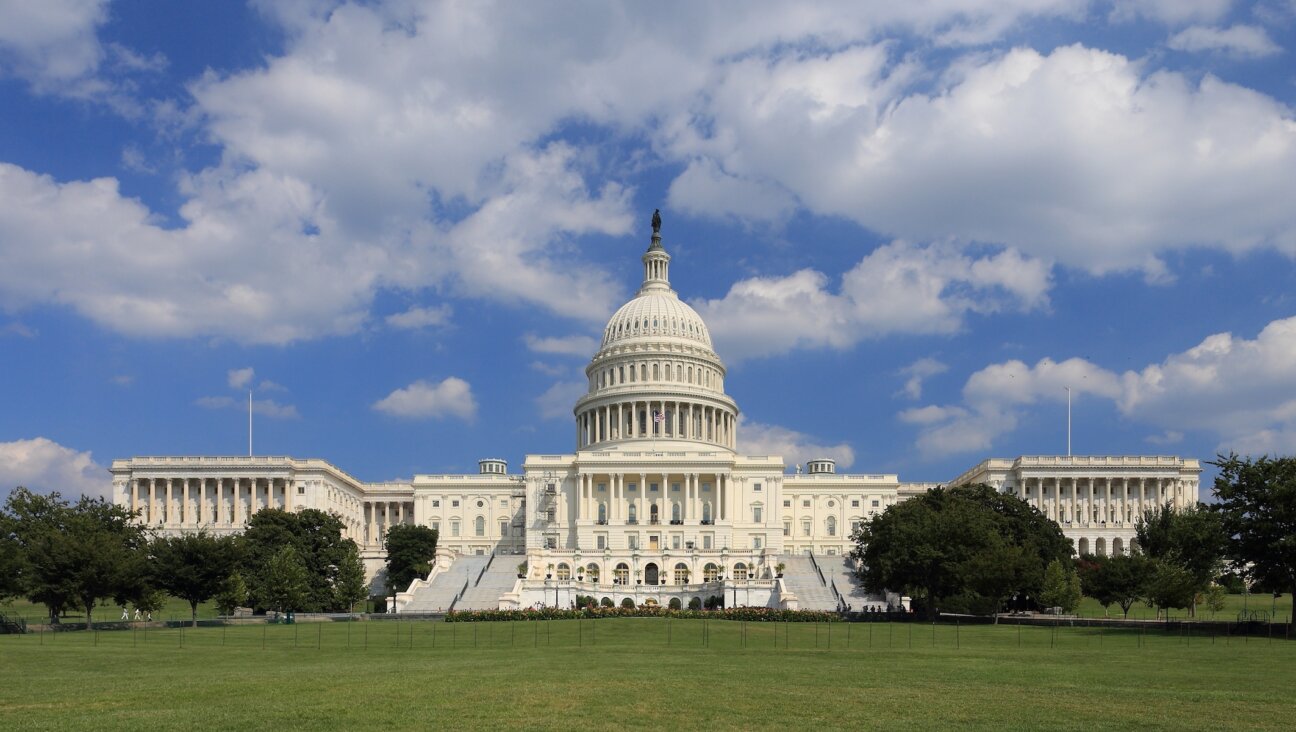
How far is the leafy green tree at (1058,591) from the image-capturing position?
8356 cm

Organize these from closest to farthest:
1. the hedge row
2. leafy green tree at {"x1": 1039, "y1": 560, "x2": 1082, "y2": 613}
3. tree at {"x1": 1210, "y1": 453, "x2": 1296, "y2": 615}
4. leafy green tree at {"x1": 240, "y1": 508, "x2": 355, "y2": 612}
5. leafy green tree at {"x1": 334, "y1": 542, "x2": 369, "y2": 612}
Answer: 1. tree at {"x1": 1210, "y1": 453, "x2": 1296, "y2": 615}
2. leafy green tree at {"x1": 1039, "y1": 560, "x2": 1082, "y2": 613}
3. the hedge row
4. leafy green tree at {"x1": 334, "y1": 542, "x2": 369, "y2": 612}
5. leafy green tree at {"x1": 240, "y1": 508, "x2": 355, "y2": 612}

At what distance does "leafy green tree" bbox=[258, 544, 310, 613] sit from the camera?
87.4 metres

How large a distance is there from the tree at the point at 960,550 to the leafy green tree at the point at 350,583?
41.6 metres

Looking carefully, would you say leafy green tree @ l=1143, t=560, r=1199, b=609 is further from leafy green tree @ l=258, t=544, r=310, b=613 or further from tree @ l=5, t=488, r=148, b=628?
tree @ l=5, t=488, r=148, b=628

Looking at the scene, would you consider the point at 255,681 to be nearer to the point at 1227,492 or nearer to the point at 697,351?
the point at 1227,492

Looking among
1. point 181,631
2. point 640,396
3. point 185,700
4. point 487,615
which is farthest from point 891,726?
point 640,396

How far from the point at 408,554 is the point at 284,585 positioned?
→ 143 ft

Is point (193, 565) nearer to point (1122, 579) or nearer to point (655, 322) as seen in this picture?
point (1122, 579)

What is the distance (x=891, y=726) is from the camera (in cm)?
2967

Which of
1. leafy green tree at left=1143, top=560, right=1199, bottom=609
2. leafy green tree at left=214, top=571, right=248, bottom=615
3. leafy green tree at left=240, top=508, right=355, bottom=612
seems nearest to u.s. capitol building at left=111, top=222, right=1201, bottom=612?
leafy green tree at left=240, top=508, right=355, bottom=612

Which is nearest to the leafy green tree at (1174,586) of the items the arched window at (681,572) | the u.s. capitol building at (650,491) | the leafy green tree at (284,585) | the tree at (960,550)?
the tree at (960,550)

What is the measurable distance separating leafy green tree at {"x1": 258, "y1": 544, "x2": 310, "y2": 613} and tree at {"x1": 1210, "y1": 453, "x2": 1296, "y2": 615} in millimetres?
61713

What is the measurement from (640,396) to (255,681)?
397 ft

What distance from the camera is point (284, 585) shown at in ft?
287
